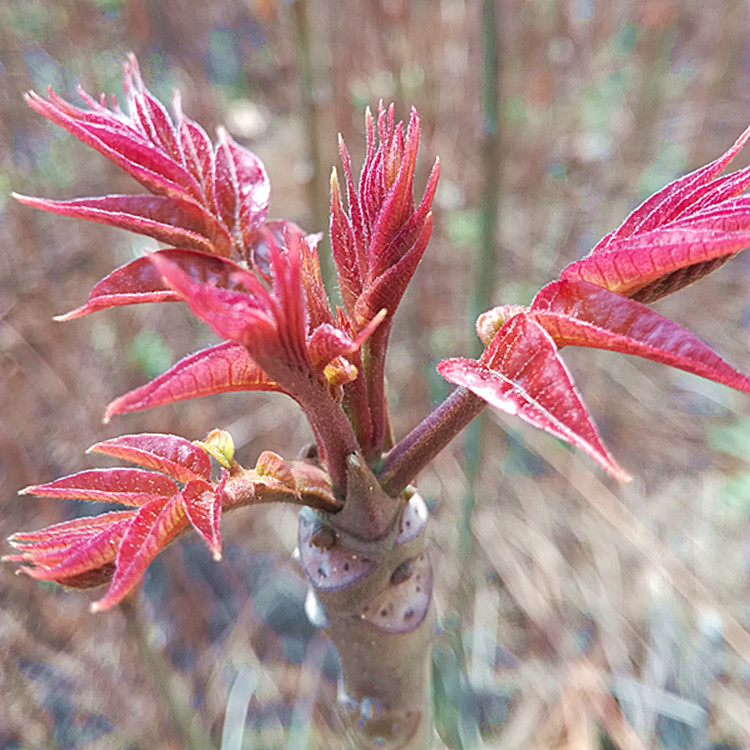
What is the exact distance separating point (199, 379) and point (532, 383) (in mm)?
152

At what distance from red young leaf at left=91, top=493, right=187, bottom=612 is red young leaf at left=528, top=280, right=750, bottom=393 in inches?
7.6

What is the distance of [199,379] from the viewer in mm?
300

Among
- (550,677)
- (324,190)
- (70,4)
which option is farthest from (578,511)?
(70,4)

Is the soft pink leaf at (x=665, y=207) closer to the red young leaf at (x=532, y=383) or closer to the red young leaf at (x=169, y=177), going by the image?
the red young leaf at (x=532, y=383)

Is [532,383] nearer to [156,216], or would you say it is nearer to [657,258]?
[657,258]

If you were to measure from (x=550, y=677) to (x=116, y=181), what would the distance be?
181 centimetres

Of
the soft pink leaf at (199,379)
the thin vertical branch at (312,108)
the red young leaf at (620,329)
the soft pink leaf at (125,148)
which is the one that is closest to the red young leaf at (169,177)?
the soft pink leaf at (125,148)

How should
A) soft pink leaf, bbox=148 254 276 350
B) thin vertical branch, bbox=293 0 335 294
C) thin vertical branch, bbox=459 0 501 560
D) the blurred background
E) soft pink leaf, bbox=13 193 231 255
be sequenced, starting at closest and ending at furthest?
soft pink leaf, bbox=148 254 276 350 < soft pink leaf, bbox=13 193 231 255 < thin vertical branch, bbox=459 0 501 560 < thin vertical branch, bbox=293 0 335 294 < the blurred background

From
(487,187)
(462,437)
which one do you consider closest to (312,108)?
(487,187)

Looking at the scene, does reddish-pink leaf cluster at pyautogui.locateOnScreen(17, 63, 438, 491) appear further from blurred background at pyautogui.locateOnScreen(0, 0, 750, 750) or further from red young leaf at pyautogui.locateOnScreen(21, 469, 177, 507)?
blurred background at pyautogui.locateOnScreen(0, 0, 750, 750)

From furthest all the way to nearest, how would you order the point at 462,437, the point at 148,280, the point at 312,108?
1. the point at 462,437
2. the point at 312,108
3. the point at 148,280

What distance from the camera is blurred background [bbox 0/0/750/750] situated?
1.43m

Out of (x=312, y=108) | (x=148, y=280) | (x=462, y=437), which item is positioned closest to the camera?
(x=148, y=280)

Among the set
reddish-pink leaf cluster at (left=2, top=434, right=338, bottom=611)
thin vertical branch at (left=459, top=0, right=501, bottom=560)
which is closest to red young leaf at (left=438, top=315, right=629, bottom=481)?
reddish-pink leaf cluster at (left=2, top=434, right=338, bottom=611)
